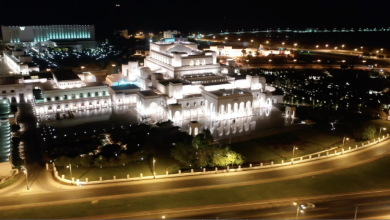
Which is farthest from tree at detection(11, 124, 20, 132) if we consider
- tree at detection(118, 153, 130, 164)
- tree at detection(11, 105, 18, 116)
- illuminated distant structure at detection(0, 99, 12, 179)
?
tree at detection(118, 153, 130, 164)

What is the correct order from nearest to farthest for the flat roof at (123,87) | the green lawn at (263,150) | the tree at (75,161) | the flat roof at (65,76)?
the green lawn at (263,150) → the tree at (75,161) → the flat roof at (65,76) → the flat roof at (123,87)

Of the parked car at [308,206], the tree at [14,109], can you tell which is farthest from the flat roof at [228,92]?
the tree at [14,109]

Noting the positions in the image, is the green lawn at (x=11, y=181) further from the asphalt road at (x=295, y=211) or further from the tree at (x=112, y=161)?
the asphalt road at (x=295, y=211)

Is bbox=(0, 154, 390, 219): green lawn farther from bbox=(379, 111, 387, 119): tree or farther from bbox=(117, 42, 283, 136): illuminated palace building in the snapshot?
bbox=(379, 111, 387, 119): tree

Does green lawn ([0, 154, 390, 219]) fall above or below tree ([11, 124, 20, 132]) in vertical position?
below

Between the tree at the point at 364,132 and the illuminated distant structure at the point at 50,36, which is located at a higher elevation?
the illuminated distant structure at the point at 50,36

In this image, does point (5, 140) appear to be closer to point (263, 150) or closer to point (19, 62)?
point (263, 150)

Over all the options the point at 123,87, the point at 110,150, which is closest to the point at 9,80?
the point at 123,87
